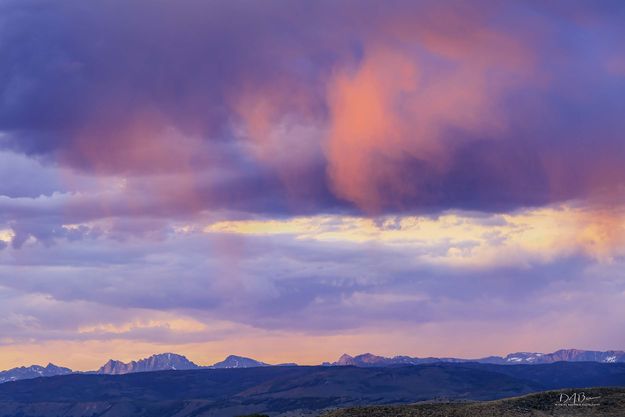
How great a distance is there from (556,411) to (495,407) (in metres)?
11.2

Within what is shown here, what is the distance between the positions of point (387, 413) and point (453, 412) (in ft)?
40.6

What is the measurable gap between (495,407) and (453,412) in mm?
8951

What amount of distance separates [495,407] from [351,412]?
27.5m

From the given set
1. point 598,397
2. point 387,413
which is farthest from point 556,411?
point 387,413

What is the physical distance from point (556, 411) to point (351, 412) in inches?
1513

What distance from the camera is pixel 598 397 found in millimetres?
164750

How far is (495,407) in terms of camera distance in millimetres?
163500

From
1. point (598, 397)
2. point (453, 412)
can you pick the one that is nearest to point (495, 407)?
point (453, 412)

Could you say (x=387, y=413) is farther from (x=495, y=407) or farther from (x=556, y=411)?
(x=556, y=411)

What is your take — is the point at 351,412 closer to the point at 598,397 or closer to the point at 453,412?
the point at 453,412

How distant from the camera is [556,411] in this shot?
15962cm

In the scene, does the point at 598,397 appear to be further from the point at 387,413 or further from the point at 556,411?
the point at 387,413

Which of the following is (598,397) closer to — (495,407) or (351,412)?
(495,407)

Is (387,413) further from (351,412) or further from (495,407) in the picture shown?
(495,407)
